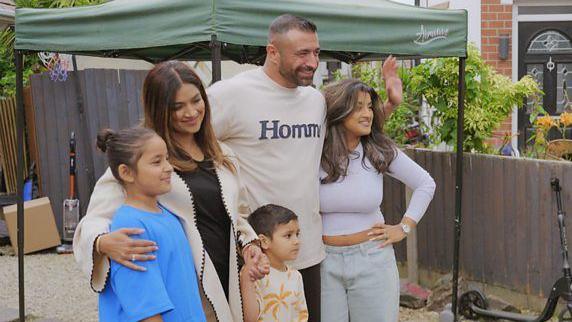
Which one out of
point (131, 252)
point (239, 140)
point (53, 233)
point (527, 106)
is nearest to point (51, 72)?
point (53, 233)

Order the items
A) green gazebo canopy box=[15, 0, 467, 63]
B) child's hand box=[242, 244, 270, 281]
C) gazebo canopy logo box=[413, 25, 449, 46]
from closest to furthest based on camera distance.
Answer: child's hand box=[242, 244, 270, 281] < green gazebo canopy box=[15, 0, 467, 63] < gazebo canopy logo box=[413, 25, 449, 46]

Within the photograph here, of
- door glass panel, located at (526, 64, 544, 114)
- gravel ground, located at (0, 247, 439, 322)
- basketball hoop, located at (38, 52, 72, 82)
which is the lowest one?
gravel ground, located at (0, 247, 439, 322)

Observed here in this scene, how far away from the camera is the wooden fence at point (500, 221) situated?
6.10m

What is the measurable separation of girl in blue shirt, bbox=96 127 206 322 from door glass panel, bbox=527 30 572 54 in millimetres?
9872

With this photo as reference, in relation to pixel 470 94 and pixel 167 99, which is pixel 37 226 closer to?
pixel 470 94

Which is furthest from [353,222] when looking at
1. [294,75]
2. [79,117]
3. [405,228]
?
[79,117]

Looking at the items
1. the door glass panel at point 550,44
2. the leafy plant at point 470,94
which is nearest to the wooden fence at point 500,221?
the leafy plant at point 470,94

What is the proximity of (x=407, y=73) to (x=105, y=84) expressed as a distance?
425 centimetres

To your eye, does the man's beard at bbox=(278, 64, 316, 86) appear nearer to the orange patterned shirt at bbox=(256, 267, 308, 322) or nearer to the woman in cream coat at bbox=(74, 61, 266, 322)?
the woman in cream coat at bbox=(74, 61, 266, 322)

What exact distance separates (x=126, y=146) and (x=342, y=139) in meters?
1.35

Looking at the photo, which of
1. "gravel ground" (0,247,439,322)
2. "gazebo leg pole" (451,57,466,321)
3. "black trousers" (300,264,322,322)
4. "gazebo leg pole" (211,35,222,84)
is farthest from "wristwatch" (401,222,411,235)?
"gravel ground" (0,247,439,322)

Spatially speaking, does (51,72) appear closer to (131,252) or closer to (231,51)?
(231,51)

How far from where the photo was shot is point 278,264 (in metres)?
3.38

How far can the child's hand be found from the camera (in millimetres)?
3008
